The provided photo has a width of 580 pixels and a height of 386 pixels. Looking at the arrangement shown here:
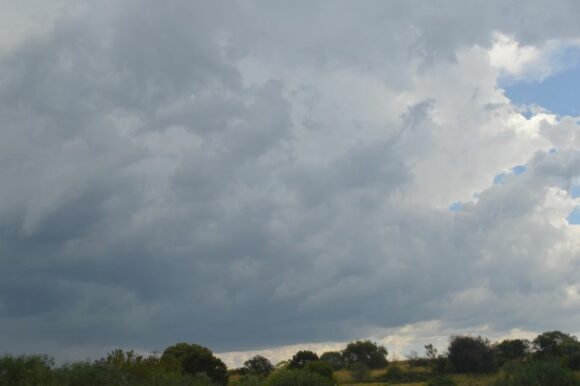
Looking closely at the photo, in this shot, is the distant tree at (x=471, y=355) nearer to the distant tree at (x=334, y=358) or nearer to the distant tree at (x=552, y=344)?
the distant tree at (x=552, y=344)

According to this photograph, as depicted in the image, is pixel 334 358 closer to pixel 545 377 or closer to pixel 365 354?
pixel 365 354

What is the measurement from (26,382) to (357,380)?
65930 mm

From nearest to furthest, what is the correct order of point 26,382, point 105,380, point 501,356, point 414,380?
1. point 26,382
2. point 105,380
3. point 414,380
4. point 501,356

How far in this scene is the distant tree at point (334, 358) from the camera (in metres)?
130

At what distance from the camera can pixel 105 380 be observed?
1988 inches

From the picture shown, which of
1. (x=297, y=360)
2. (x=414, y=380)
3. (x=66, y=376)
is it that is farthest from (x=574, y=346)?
(x=66, y=376)

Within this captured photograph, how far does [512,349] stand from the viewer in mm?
→ 117750

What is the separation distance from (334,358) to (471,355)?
3758 centimetres

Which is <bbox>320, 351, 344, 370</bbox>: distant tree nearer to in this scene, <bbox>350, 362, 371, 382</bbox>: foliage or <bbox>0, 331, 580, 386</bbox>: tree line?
<bbox>0, 331, 580, 386</bbox>: tree line

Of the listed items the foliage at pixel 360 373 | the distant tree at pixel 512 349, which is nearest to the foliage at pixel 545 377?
the foliage at pixel 360 373

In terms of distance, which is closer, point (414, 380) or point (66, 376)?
point (66, 376)

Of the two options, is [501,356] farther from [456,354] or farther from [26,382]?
[26,382]

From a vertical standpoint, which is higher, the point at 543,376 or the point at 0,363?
the point at 0,363

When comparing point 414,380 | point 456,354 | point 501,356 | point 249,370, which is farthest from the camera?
point 249,370
